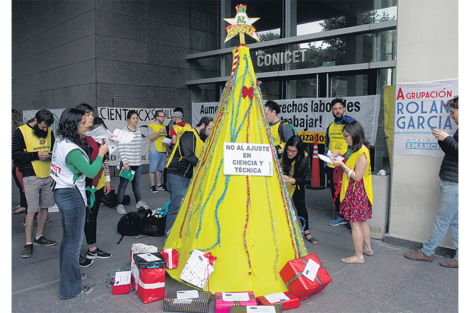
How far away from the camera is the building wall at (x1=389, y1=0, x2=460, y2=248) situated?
4250mm

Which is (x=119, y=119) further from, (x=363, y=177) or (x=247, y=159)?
(x=363, y=177)

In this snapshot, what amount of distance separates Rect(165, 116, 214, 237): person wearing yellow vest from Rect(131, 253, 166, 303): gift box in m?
1.49

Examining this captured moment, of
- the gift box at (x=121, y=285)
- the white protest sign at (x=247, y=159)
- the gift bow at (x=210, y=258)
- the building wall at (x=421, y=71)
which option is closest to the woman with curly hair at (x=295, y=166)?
the white protest sign at (x=247, y=159)

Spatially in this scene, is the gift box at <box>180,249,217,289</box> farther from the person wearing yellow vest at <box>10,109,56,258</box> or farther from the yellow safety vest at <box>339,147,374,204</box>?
the person wearing yellow vest at <box>10,109,56,258</box>

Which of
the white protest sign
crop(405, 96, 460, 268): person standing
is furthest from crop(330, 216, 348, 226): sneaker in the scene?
the white protest sign

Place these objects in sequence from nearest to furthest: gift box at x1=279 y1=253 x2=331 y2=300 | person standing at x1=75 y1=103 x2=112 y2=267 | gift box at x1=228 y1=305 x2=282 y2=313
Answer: gift box at x1=228 y1=305 x2=282 y2=313 < gift box at x1=279 y1=253 x2=331 y2=300 < person standing at x1=75 y1=103 x2=112 y2=267

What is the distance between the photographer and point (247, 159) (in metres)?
3.47

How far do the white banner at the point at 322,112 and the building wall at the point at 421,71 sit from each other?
234cm

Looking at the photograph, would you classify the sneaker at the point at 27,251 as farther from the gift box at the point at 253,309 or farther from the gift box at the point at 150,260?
the gift box at the point at 253,309

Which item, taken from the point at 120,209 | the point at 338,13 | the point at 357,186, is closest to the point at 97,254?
the point at 120,209

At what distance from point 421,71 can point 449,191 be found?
157 cm

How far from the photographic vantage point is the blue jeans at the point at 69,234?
329 cm
